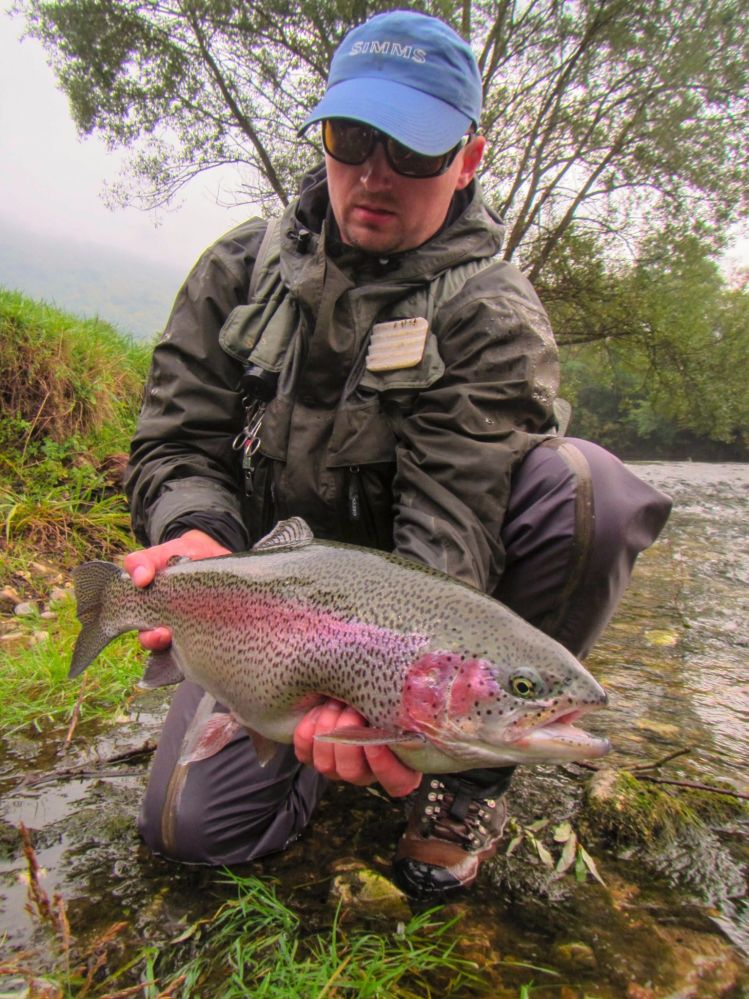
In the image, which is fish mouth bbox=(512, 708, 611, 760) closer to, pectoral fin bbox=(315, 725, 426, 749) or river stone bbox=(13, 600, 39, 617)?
pectoral fin bbox=(315, 725, 426, 749)

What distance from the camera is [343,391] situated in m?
A: 2.78

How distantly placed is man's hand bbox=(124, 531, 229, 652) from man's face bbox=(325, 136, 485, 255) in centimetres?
127

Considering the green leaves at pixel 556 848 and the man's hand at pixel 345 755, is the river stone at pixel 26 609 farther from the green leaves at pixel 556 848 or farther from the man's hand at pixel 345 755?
the green leaves at pixel 556 848

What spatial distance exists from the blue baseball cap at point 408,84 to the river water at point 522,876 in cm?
232

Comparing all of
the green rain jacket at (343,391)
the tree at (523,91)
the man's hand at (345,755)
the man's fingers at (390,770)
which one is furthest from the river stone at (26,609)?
the tree at (523,91)

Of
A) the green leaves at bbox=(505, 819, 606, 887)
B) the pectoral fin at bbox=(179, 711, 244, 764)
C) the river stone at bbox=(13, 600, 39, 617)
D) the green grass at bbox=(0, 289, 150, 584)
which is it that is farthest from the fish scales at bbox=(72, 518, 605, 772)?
the green grass at bbox=(0, 289, 150, 584)

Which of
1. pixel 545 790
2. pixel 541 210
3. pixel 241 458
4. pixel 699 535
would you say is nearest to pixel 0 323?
pixel 241 458

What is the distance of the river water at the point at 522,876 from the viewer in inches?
70.9

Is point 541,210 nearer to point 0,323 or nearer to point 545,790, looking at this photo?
point 0,323

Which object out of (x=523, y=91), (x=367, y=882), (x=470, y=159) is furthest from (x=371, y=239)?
(x=523, y=91)

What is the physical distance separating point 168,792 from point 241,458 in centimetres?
132

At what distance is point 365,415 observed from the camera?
2715 mm

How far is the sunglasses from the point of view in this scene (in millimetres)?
2488

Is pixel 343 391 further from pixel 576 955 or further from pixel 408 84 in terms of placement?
pixel 576 955
